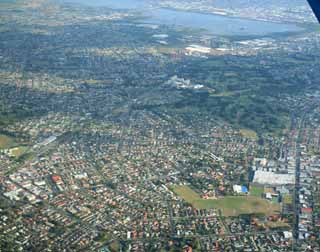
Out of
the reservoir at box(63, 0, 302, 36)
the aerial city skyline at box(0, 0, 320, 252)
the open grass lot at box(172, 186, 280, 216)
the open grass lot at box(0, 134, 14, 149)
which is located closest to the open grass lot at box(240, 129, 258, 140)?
the aerial city skyline at box(0, 0, 320, 252)

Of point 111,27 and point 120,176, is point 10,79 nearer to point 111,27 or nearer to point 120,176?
point 120,176

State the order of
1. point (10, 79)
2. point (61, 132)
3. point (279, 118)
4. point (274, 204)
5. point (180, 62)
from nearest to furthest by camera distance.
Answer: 1. point (274, 204)
2. point (61, 132)
3. point (279, 118)
4. point (10, 79)
5. point (180, 62)

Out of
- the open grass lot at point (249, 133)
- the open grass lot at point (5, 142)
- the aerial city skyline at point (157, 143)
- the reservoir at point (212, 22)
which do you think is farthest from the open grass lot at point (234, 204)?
the reservoir at point (212, 22)

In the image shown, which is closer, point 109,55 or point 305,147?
point 305,147

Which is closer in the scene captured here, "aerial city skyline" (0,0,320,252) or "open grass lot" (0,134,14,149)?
"aerial city skyline" (0,0,320,252)

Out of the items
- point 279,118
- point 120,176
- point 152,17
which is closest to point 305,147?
point 279,118

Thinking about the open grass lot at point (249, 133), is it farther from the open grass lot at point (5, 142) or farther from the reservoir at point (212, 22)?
the reservoir at point (212, 22)

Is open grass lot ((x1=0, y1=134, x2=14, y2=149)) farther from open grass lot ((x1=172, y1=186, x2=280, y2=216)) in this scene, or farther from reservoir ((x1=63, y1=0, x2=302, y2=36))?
reservoir ((x1=63, y1=0, x2=302, y2=36))
